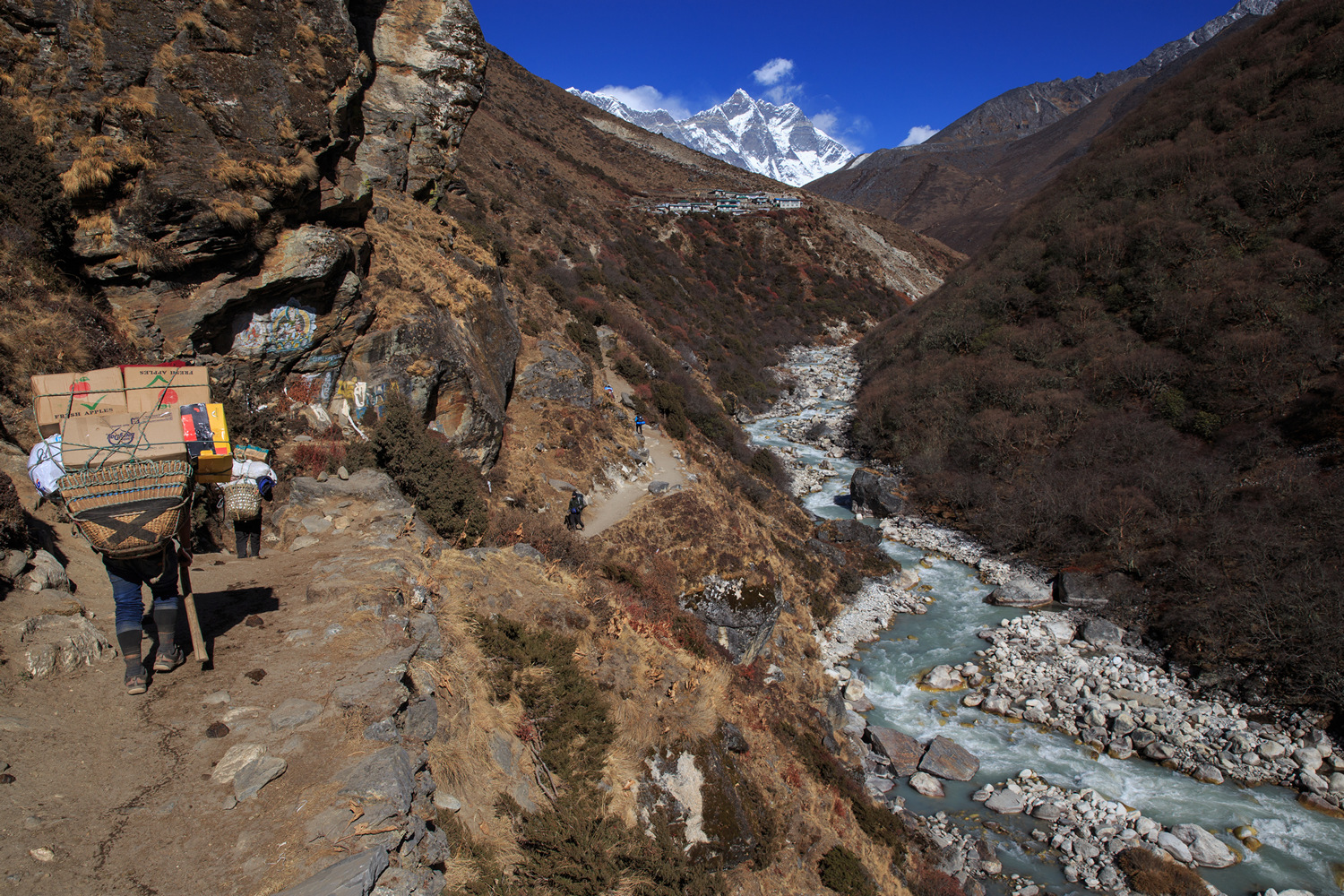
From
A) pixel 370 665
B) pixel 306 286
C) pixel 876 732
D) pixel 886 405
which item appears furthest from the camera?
pixel 886 405

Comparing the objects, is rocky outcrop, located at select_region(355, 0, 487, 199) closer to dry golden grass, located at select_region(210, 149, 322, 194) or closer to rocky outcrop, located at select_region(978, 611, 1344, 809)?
dry golden grass, located at select_region(210, 149, 322, 194)

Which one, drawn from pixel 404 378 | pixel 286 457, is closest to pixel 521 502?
pixel 404 378

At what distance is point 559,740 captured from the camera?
234 inches

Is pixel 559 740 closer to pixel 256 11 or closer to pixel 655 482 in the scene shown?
pixel 655 482

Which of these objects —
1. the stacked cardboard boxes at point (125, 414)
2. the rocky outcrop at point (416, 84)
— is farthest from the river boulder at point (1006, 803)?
the rocky outcrop at point (416, 84)

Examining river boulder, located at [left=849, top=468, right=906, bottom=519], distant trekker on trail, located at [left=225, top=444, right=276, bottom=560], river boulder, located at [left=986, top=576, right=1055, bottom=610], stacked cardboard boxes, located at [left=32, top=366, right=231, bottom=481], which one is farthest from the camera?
river boulder, located at [left=849, top=468, right=906, bottom=519]

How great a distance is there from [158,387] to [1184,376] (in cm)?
2696

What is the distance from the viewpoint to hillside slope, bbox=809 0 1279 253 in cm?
11756

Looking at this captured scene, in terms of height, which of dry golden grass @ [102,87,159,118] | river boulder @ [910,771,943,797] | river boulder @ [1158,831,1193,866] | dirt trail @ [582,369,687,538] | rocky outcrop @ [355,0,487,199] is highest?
rocky outcrop @ [355,0,487,199]

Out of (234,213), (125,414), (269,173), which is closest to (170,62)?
(269,173)

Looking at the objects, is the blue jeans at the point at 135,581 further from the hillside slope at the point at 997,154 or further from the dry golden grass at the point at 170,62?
the hillside slope at the point at 997,154

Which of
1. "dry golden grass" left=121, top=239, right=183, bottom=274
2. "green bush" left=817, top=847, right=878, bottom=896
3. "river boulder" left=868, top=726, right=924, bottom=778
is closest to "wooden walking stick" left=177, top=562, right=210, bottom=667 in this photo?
"dry golden grass" left=121, top=239, right=183, bottom=274

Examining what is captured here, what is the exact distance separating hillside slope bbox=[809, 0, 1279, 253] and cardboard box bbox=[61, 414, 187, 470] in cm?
10355

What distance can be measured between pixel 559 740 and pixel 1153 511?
1798 centimetres
